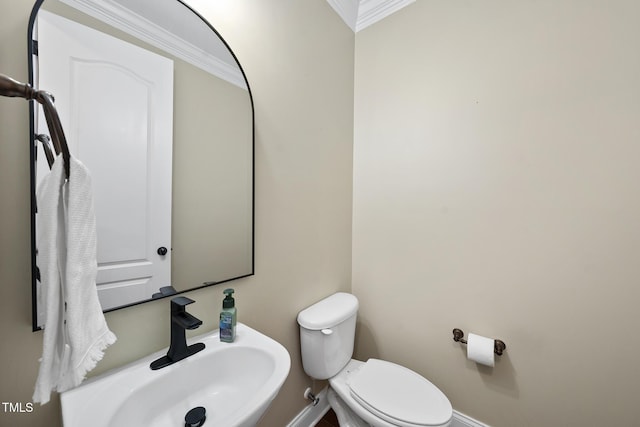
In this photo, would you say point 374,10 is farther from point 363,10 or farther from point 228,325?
point 228,325

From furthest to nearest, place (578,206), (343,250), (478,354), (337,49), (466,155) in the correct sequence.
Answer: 1. (343,250)
2. (337,49)
3. (466,155)
4. (478,354)
5. (578,206)

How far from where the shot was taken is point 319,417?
1350 millimetres

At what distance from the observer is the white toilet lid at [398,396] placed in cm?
92

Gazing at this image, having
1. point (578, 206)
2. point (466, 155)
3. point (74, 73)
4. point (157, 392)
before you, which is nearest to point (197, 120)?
point (74, 73)

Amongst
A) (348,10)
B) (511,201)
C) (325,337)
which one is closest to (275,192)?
(325,337)

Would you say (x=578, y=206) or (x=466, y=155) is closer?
(x=578, y=206)

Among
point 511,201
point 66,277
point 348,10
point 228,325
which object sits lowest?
point 228,325

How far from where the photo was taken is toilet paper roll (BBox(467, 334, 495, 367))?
1.06m

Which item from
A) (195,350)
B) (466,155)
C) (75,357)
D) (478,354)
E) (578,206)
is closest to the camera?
(75,357)

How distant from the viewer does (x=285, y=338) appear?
1136 millimetres

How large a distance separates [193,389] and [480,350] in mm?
1186

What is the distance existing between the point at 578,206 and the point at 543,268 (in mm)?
289

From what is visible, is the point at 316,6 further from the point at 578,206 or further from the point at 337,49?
the point at 578,206

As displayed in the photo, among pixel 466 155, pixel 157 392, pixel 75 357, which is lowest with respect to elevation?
pixel 157 392
